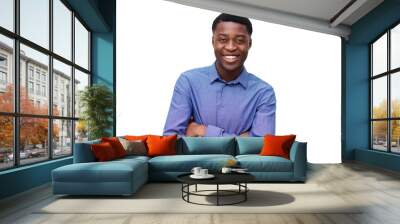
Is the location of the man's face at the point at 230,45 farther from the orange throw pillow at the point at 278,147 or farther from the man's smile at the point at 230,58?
the orange throw pillow at the point at 278,147

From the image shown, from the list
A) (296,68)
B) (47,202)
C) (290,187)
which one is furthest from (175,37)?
(47,202)

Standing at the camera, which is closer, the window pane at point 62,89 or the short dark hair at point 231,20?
the window pane at point 62,89

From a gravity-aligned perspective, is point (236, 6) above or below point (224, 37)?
above

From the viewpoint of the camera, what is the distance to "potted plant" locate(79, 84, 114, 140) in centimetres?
776

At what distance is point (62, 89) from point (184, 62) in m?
2.67

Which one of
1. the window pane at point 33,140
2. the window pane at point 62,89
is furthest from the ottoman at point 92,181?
the window pane at point 62,89

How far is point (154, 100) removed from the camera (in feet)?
27.7

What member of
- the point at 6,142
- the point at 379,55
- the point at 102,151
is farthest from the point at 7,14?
the point at 379,55

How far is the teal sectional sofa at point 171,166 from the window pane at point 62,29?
208cm

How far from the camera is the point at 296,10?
8.39m

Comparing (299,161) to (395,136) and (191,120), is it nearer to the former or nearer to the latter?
(191,120)

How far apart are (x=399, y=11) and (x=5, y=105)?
7.51 m

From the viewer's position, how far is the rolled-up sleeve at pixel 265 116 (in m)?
8.00

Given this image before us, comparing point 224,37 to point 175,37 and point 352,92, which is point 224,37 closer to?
point 175,37
